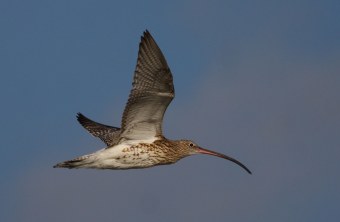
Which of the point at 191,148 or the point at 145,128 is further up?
the point at 145,128

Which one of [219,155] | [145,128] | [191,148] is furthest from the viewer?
[219,155]

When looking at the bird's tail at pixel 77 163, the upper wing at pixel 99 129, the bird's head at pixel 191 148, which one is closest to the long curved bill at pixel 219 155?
the bird's head at pixel 191 148

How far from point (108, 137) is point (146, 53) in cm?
470

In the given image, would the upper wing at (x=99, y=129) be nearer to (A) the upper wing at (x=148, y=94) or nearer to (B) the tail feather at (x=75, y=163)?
(A) the upper wing at (x=148, y=94)

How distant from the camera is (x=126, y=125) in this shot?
1891 centimetres

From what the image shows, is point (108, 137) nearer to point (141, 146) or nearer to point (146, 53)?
point (141, 146)

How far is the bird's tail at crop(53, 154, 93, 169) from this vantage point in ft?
61.1

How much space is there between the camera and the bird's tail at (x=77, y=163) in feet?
61.1

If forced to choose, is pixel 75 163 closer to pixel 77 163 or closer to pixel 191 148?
pixel 77 163

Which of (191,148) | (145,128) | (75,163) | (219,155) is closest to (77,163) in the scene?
(75,163)

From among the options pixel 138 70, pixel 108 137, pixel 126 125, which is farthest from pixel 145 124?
pixel 108 137

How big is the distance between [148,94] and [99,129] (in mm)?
4713

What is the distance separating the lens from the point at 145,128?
19.0m

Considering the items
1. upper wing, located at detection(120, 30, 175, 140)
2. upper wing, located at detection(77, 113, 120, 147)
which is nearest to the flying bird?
upper wing, located at detection(120, 30, 175, 140)
